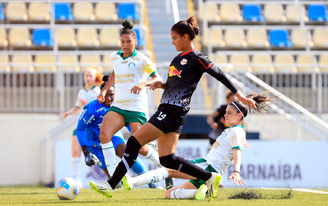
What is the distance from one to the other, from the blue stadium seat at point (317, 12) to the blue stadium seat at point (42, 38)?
8.37 meters

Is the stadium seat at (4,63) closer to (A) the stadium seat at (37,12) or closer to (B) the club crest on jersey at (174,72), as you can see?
(A) the stadium seat at (37,12)

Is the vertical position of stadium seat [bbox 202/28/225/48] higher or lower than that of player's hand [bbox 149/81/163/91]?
higher

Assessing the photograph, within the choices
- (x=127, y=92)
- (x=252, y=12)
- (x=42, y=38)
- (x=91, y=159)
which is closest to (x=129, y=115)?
(x=127, y=92)

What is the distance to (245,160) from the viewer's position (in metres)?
8.30

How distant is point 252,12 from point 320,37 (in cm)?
230

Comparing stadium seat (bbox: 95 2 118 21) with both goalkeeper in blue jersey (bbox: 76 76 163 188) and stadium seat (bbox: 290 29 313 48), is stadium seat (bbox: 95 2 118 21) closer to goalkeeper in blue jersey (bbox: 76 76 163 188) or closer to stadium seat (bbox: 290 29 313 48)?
stadium seat (bbox: 290 29 313 48)

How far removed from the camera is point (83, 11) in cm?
1321

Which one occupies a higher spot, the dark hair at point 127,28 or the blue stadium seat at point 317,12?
the blue stadium seat at point 317,12

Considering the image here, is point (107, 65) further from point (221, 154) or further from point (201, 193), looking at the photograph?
point (201, 193)

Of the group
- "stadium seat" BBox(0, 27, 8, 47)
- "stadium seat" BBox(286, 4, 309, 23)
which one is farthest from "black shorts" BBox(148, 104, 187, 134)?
"stadium seat" BBox(286, 4, 309, 23)

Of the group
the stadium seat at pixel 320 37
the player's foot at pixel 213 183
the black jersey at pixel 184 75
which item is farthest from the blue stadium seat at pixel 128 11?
the player's foot at pixel 213 183

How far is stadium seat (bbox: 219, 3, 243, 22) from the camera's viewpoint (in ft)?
44.2

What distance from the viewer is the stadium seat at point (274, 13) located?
45.1 ft

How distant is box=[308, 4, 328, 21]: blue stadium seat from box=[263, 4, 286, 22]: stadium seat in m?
1.00
